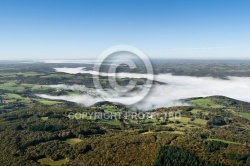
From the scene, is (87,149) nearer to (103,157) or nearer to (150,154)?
(103,157)

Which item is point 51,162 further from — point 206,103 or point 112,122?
point 206,103

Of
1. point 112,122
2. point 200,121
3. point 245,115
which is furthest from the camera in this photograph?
point 245,115

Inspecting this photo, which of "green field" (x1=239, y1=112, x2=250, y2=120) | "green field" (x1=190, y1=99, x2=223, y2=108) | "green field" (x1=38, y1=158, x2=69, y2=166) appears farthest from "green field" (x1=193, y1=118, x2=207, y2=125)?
"green field" (x1=38, y1=158, x2=69, y2=166)

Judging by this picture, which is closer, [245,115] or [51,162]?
[51,162]

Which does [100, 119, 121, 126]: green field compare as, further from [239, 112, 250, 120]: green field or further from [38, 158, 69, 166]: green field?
[239, 112, 250, 120]: green field

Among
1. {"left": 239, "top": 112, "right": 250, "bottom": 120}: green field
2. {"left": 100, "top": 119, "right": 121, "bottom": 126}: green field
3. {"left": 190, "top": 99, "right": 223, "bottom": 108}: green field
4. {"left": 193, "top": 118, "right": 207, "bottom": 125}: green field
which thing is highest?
{"left": 100, "top": 119, "right": 121, "bottom": 126}: green field

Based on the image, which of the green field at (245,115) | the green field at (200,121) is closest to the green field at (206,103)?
the green field at (245,115)

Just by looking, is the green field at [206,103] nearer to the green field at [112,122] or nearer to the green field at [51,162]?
the green field at [112,122]

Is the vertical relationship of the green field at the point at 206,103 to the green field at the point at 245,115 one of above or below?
above

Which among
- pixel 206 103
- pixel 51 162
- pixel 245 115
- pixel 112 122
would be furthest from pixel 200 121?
pixel 51 162

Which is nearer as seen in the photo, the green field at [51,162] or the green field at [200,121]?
the green field at [51,162]

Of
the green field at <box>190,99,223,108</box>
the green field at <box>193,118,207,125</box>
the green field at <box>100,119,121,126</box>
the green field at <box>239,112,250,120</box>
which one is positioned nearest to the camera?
the green field at <box>100,119,121,126</box>
